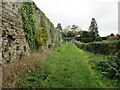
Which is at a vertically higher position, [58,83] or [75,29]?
[75,29]

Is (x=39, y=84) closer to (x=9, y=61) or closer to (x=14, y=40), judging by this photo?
(x=9, y=61)

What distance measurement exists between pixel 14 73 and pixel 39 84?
1.01 metres

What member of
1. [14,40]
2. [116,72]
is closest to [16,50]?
[14,40]

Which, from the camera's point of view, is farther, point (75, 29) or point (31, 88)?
point (75, 29)

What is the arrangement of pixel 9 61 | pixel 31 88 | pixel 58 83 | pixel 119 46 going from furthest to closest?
pixel 119 46
pixel 9 61
pixel 58 83
pixel 31 88

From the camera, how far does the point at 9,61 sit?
501 cm

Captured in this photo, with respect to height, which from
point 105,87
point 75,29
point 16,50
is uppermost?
point 75,29

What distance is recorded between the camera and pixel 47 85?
419 cm

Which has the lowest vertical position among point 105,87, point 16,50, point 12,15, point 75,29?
point 105,87

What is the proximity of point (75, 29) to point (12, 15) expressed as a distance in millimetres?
80595

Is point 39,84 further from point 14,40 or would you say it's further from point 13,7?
point 13,7

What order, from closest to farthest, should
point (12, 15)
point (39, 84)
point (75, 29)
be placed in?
1. point (39, 84)
2. point (12, 15)
3. point (75, 29)

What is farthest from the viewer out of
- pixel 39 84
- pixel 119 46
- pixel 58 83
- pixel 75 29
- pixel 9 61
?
pixel 75 29

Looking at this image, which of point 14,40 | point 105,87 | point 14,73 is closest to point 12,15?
point 14,40
